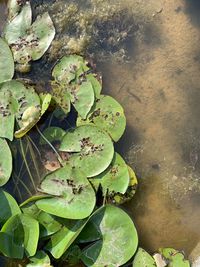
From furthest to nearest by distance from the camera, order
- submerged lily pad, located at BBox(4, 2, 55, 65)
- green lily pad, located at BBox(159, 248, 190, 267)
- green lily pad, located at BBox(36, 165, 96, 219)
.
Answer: submerged lily pad, located at BBox(4, 2, 55, 65), green lily pad, located at BBox(159, 248, 190, 267), green lily pad, located at BBox(36, 165, 96, 219)

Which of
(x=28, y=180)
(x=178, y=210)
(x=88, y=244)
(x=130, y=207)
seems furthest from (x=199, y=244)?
(x=28, y=180)

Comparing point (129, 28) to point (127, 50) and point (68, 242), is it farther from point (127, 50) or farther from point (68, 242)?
point (68, 242)

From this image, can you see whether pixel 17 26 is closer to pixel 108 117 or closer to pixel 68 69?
pixel 68 69

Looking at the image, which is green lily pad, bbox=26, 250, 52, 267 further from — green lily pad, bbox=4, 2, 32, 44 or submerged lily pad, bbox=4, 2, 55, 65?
→ green lily pad, bbox=4, 2, 32, 44

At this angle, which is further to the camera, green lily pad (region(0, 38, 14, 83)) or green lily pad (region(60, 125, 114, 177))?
green lily pad (region(0, 38, 14, 83))

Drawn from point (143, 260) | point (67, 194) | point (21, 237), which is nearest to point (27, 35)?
point (67, 194)

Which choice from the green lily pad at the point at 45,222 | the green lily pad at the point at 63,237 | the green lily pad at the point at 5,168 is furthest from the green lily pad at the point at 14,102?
the green lily pad at the point at 63,237

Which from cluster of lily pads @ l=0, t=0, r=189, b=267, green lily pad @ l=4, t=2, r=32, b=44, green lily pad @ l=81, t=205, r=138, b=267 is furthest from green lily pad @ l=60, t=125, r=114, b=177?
green lily pad @ l=4, t=2, r=32, b=44
